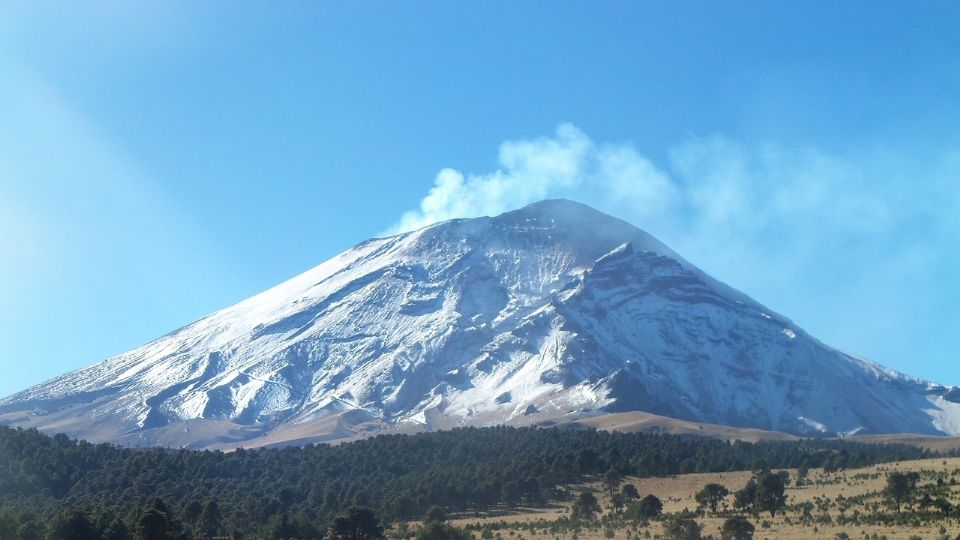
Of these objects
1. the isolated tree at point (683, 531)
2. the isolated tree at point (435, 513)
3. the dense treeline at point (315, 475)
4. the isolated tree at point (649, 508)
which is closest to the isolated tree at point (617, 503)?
the isolated tree at point (649, 508)

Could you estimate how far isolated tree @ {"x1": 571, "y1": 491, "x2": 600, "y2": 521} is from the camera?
7431 cm

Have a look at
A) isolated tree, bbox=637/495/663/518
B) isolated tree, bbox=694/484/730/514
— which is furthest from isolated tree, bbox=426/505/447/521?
isolated tree, bbox=694/484/730/514

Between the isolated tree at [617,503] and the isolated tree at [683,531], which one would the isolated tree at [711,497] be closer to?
the isolated tree at [617,503]

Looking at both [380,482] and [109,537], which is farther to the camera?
[380,482]

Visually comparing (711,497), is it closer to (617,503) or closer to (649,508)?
(649,508)

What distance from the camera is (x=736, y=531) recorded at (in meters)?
52.4

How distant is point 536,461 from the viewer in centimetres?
10600

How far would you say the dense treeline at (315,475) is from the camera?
268ft

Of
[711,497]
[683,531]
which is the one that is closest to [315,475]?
[711,497]

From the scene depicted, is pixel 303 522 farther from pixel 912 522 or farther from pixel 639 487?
pixel 912 522

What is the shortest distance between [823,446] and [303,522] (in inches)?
4659

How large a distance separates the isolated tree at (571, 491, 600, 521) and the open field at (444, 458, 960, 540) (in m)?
2.66

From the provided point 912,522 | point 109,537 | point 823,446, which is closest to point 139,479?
point 109,537

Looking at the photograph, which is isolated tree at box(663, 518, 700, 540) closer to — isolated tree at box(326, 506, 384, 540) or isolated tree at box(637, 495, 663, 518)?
isolated tree at box(637, 495, 663, 518)
